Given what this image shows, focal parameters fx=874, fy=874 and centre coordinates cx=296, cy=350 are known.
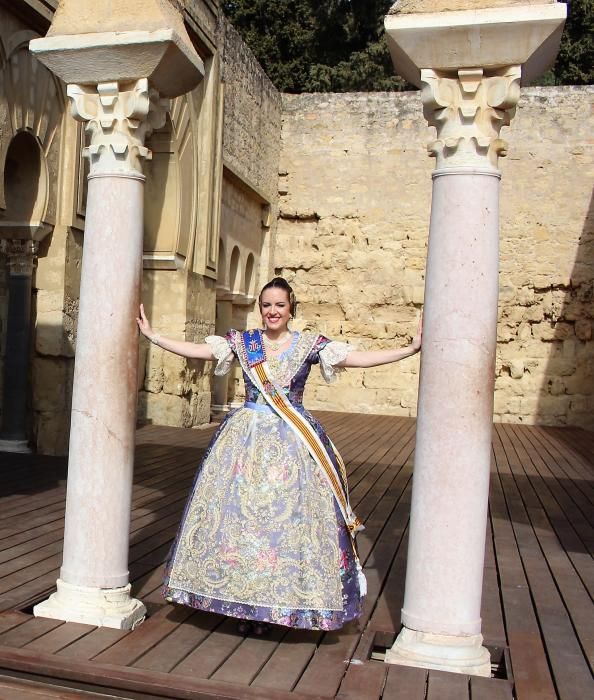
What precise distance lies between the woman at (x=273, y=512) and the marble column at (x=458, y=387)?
1.01 feet

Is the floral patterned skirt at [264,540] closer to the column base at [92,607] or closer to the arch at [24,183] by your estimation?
the column base at [92,607]

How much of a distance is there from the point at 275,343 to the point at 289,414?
0.40 meters

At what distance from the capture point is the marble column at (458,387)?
381 centimetres

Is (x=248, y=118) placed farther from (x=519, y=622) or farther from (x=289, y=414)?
(x=519, y=622)

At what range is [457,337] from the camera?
3.83 metres

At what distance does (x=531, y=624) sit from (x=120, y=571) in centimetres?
212

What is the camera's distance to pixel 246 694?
3.39 metres

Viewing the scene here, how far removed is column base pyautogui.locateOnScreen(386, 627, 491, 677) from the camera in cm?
375

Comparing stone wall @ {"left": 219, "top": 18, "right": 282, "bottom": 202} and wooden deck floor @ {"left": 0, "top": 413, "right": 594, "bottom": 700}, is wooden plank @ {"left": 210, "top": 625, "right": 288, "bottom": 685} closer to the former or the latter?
wooden deck floor @ {"left": 0, "top": 413, "right": 594, "bottom": 700}

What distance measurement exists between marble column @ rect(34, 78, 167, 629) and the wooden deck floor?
27 centimetres

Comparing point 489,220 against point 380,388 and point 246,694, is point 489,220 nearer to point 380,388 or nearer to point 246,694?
point 246,694

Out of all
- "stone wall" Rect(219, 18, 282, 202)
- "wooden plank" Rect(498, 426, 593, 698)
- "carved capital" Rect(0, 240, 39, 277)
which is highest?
"stone wall" Rect(219, 18, 282, 202)

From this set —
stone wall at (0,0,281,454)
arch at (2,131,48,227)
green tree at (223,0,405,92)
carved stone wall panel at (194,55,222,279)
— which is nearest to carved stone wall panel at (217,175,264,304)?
stone wall at (0,0,281,454)

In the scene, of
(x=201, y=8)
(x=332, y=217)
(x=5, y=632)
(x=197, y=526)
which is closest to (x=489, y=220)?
(x=197, y=526)
